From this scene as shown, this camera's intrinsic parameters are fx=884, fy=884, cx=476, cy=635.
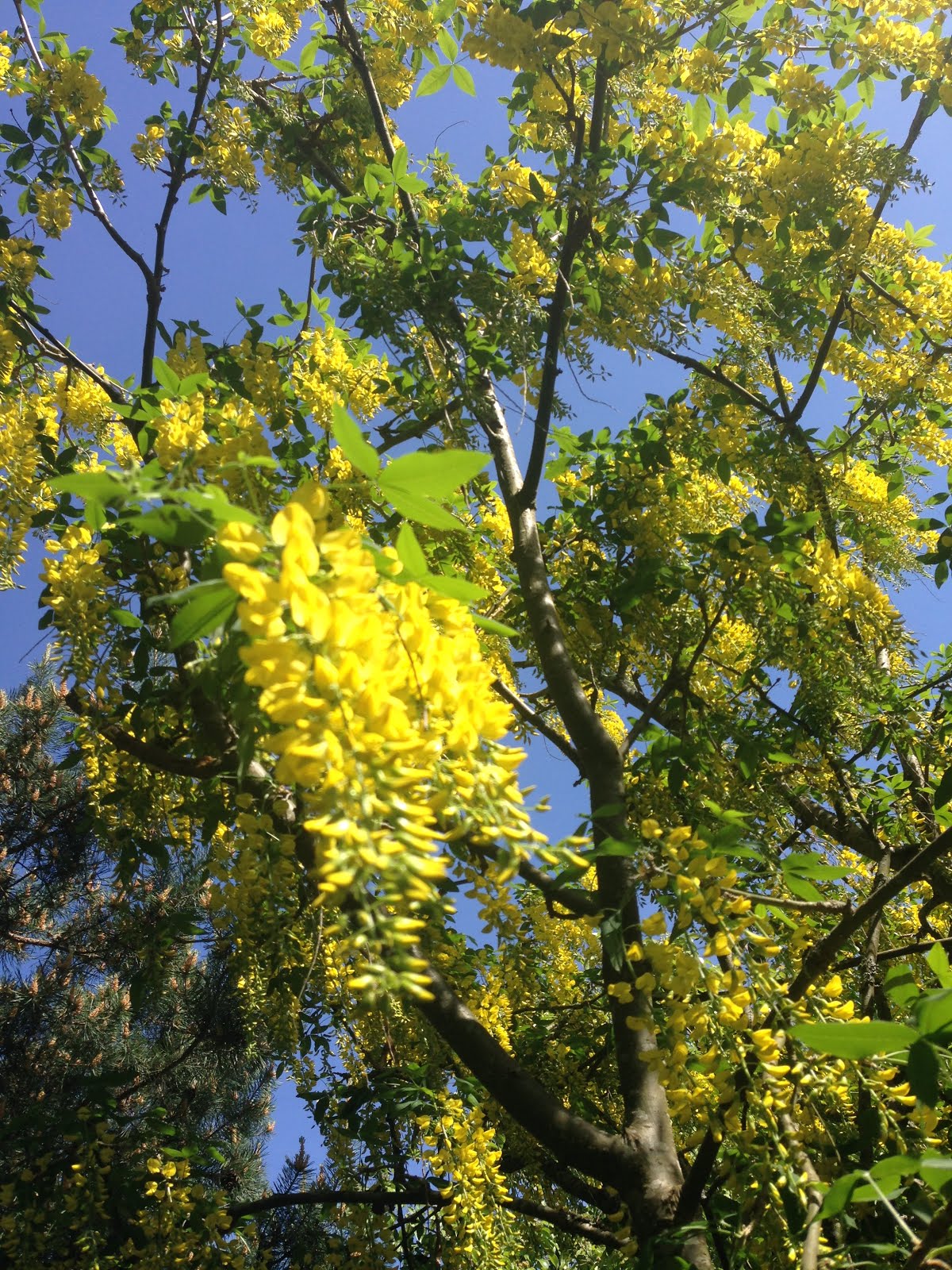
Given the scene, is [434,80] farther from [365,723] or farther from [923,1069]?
[923,1069]

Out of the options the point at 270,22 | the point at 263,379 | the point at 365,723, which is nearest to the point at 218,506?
the point at 365,723

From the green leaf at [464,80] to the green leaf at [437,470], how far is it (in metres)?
2.73

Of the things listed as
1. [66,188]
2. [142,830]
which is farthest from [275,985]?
[66,188]

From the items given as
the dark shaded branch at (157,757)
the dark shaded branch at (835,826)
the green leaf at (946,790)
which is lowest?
the green leaf at (946,790)

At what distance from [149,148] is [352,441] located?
14.8 feet

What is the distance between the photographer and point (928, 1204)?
1.47 metres

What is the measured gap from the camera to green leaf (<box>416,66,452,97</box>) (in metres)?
3.29

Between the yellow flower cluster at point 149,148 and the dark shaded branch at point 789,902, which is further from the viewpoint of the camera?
the yellow flower cluster at point 149,148

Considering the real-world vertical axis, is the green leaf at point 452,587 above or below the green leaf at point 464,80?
below

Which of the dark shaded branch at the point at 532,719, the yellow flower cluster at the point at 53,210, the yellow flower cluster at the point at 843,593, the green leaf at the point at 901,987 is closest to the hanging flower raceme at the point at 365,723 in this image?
the green leaf at the point at 901,987

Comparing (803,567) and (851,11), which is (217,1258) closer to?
(803,567)

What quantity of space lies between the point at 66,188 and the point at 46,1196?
4.04 m

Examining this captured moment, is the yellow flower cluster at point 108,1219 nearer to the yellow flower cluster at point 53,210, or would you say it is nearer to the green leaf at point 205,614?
the green leaf at point 205,614

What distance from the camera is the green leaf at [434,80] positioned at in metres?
Result: 3.29
